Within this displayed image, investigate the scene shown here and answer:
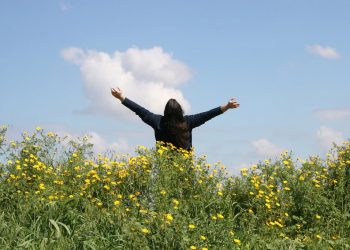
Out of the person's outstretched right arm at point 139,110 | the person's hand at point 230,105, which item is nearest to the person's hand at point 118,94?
the person's outstretched right arm at point 139,110

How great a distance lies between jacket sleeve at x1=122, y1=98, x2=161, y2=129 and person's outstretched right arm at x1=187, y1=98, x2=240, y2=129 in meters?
0.59

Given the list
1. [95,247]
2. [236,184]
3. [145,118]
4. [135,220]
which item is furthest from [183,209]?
[145,118]

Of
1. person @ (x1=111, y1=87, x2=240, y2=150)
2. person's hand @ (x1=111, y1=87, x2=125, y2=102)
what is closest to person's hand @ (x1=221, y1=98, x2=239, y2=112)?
person @ (x1=111, y1=87, x2=240, y2=150)

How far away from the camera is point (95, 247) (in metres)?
6.00

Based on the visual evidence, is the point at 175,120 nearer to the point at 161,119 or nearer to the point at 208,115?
the point at 161,119

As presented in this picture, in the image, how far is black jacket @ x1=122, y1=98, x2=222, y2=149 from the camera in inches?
374

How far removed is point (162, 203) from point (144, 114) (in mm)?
3067

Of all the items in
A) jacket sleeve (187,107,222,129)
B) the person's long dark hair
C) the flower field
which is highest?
jacket sleeve (187,107,222,129)

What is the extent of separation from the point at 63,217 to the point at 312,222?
3.87m

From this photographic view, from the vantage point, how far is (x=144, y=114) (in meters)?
9.66

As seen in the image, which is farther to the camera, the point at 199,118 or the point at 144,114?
the point at 144,114

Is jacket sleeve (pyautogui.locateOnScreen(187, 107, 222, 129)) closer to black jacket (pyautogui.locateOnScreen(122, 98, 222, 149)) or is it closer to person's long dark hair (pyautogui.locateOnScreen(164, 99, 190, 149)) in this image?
black jacket (pyautogui.locateOnScreen(122, 98, 222, 149))

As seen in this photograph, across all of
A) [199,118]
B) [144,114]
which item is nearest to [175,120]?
[199,118]

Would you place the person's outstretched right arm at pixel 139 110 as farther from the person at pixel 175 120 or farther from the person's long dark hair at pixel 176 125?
the person's long dark hair at pixel 176 125
